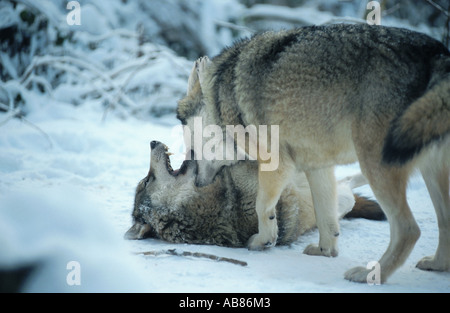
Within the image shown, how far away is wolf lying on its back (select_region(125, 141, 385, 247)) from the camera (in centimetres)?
378

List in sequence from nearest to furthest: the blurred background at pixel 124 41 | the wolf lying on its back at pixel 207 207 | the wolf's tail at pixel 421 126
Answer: the wolf's tail at pixel 421 126
the wolf lying on its back at pixel 207 207
the blurred background at pixel 124 41

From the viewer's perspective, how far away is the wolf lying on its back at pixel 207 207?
12.4 feet

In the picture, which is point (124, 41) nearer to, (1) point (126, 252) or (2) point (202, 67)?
(2) point (202, 67)

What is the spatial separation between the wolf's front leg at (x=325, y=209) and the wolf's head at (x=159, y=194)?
0.98 meters

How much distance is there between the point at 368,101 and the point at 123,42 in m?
7.41

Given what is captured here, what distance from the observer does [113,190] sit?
5211 millimetres

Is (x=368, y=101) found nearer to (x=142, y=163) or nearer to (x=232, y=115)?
(x=232, y=115)

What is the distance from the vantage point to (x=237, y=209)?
390 centimetres

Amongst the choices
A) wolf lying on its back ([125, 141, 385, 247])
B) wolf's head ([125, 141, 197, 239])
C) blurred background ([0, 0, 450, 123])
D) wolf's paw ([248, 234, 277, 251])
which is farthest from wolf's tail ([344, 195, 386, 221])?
blurred background ([0, 0, 450, 123])

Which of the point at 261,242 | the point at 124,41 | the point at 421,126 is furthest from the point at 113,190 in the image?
the point at 124,41

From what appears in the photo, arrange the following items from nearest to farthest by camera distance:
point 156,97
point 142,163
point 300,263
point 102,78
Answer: point 300,263 → point 142,163 → point 102,78 → point 156,97

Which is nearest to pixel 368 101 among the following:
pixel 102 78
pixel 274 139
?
pixel 274 139

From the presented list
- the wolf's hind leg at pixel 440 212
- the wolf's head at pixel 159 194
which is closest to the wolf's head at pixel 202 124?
the wolf's head at pixel 159 194

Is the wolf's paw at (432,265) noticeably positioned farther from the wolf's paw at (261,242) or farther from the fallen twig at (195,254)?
the fallen twig at (195,254)
